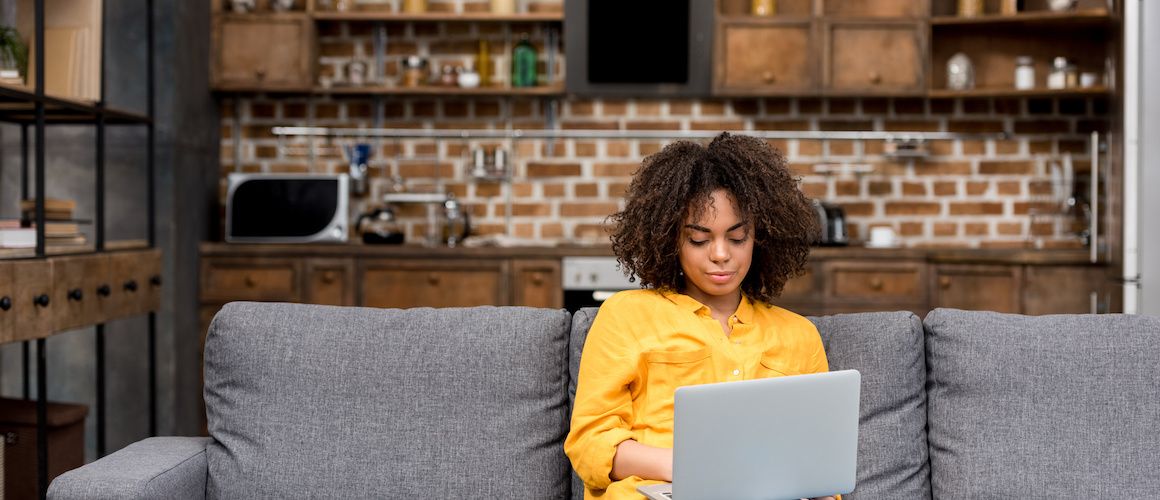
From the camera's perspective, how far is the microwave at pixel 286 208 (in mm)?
4070

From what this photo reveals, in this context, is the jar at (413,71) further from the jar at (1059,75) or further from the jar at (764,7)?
the jar at (1059,75)

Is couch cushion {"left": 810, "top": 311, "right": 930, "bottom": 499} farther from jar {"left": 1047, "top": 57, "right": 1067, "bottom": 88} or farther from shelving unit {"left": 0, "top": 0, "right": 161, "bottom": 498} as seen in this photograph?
jar {"left": 1047, "top": 57, "right": 1067, "bottom": 88}

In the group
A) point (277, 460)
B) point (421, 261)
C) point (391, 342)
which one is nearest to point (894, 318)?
point (391, 342)

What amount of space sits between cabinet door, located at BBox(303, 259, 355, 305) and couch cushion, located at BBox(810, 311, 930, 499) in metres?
2.53

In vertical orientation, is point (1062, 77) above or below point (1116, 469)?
above

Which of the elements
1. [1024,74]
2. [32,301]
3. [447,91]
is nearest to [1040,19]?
[1024,74]

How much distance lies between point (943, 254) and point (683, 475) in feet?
9.32

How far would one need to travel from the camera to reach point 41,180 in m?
2.51

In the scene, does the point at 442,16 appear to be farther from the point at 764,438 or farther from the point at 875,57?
the point at 764,438

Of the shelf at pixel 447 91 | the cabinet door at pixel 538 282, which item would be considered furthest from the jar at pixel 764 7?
the cabinet door at pixel 538 282

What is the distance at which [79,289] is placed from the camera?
2697 millimetres

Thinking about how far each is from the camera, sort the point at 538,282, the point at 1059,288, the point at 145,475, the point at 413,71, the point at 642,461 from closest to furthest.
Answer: the point at 642,461, the point at 145,475, the point at 1059,288, the point at 538,282, the point at 413,71

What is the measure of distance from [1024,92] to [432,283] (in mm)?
2598

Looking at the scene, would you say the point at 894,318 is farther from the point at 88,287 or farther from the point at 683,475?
the point at 88,287
